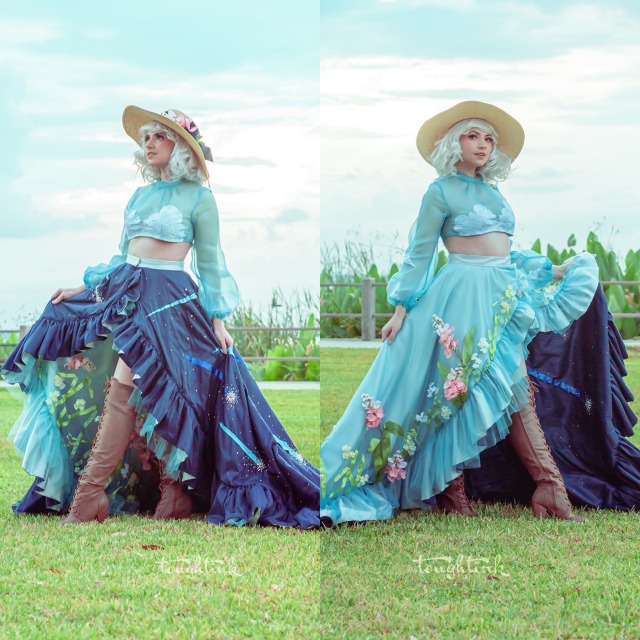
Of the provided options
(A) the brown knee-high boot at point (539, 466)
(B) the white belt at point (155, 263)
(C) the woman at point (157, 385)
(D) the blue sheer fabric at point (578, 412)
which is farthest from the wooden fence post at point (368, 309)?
(A) the brown knee-high boot at point (539, 466)

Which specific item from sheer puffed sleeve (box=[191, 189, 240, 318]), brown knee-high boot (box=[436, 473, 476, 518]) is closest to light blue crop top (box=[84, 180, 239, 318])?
sheer puffed sleeve (box=[191, 189, 240, 318])

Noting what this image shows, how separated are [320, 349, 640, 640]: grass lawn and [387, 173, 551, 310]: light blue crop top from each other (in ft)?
2.95

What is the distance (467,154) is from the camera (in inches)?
161

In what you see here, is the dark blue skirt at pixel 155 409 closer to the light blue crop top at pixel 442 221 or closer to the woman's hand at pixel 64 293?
the woman's hand at pixel 64 293

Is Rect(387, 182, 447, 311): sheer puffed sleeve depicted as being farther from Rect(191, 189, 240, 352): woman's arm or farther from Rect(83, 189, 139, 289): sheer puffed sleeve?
Rect(83, 189, 139, 289): sheer puffed sleeve

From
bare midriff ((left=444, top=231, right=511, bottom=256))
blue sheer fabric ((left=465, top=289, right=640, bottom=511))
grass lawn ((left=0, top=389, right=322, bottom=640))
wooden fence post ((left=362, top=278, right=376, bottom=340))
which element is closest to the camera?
grass lawn ((left=0, top=389, right=322, bottom=640))

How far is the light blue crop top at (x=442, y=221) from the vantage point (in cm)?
401

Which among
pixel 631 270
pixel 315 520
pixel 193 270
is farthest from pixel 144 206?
pixel 631 270

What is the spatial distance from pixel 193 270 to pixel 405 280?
0.87 m

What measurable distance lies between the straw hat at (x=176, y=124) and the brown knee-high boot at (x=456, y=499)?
158 cm

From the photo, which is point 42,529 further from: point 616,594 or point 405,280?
point 616,594

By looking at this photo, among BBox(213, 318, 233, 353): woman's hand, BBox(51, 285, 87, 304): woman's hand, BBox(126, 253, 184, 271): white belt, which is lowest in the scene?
BBox(213, 318, 233, 353): woman's hand

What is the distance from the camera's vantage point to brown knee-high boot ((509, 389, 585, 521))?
397 cm

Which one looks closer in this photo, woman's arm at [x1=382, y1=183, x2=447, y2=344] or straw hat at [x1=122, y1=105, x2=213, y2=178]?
woman's arm at [x1=382, y1=183, x2=447, y2=344]
